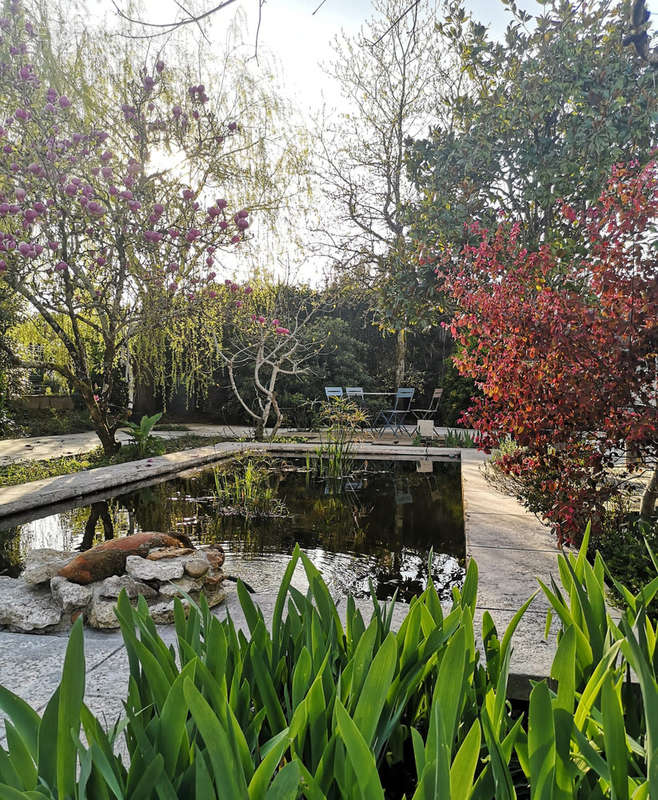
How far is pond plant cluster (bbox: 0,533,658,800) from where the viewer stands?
2.07 ft

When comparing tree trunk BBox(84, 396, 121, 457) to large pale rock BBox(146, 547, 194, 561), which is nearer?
large pale rock BBox(146, 547, 194, 561)

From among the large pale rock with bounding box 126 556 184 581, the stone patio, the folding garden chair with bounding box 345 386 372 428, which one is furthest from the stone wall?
the large pale rock with bounding box 126 556 184 581

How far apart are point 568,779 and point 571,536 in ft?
6.86

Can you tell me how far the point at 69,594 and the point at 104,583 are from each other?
17 centimetres

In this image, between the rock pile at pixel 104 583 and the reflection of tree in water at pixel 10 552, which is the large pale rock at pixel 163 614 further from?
the reflection of tree in water at pixel 10 552

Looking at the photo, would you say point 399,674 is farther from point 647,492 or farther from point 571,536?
point 647,492

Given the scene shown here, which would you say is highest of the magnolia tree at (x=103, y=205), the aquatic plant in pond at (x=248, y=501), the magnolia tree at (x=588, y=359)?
the magnolia tree at (x=103, y=205)

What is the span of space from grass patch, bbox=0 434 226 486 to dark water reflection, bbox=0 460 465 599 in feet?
3.60

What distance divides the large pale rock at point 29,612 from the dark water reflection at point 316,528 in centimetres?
77

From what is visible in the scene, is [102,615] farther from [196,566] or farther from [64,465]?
[64,465]

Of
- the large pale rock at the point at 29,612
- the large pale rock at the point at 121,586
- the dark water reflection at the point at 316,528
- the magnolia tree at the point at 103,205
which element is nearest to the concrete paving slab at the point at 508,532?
the dark water reflection at the point at 316,528

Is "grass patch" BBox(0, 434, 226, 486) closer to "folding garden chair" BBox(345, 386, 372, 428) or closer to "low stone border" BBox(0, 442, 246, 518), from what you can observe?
"low stone border" BBox(0, 442, 246, 518)

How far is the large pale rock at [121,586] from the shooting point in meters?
2.23

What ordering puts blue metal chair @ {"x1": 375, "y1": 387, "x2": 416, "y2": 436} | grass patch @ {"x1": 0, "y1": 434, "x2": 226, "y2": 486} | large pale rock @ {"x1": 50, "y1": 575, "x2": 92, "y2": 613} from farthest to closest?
blue metal chair @ {"x1": 375, "y1": 387, "x2": 416, "y2": 436} → grass patch @ {"x1": 0, "y1": 434, "x2": 226, "y2": 486} → large pale rock @ {"x1": 50, "y1": 575, "x2": 92, "y2": 613}
